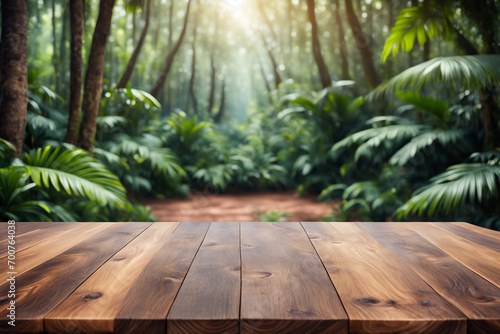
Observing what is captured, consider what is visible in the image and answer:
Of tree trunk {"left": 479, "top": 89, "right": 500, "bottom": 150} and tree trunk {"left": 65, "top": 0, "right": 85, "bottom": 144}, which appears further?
tree trunk {"left": 65, "top": 0, "right": 85, "bottom": 144}

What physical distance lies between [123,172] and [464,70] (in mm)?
3464

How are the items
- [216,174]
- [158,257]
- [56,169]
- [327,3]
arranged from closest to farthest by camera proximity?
[158,257]
[56,169]
[216,174]
[327,3]

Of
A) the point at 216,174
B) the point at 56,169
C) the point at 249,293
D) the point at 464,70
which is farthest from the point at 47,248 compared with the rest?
the point at 216,174

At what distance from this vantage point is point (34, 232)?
121 centimetres

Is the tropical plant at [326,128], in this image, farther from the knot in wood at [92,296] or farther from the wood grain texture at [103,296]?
the knot in wood at [92,296]

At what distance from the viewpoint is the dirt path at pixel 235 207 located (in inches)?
155

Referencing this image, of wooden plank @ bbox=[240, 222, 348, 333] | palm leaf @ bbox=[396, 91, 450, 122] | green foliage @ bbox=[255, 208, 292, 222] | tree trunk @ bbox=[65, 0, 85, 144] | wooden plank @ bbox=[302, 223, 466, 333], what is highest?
tree trunk @ bbox=[65, 0, 85, 144]

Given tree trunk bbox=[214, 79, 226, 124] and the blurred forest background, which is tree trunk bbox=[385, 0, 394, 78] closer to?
the blurred forest background

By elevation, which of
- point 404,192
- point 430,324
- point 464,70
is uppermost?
point 464,70

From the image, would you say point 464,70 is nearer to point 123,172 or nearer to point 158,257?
point 158,257

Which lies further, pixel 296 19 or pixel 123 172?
pixel 296 19

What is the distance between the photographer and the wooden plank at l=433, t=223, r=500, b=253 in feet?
3.59

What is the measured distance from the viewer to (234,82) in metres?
10.1

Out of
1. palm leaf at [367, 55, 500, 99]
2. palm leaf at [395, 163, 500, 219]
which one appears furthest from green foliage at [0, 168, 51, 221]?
palm leaf at [367, 55, 500, 99]
